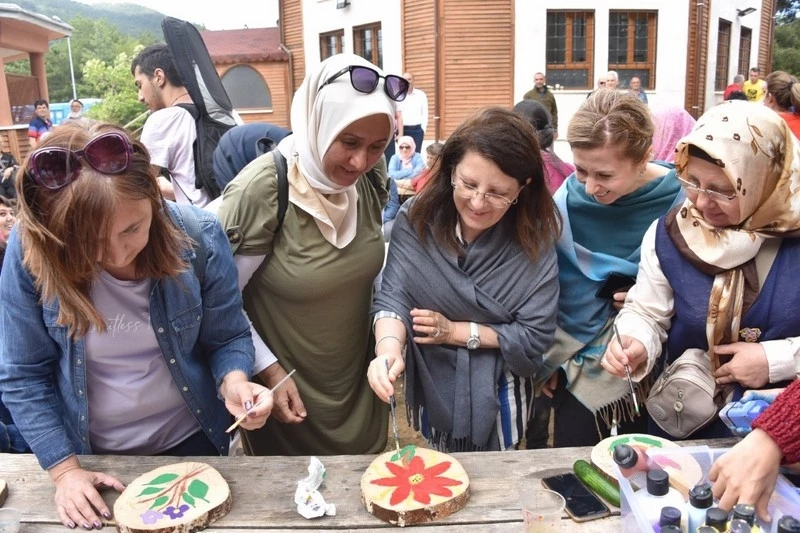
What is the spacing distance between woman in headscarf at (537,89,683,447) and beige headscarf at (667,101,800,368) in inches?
12.6

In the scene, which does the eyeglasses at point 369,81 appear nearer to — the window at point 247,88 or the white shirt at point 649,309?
the white shirt at point 649,309

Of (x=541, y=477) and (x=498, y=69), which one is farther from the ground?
(x=498, y=69)

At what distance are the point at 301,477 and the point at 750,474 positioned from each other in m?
1.03

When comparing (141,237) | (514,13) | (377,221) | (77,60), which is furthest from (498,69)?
(77,60)

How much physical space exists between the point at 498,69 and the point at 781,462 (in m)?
12.5

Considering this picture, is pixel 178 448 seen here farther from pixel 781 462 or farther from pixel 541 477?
pixel 781 462

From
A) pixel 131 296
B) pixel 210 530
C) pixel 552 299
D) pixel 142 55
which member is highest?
pixel 142 55

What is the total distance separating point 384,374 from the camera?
1721 mm

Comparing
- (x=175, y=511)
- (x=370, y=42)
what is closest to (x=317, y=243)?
(x=175, y=511)

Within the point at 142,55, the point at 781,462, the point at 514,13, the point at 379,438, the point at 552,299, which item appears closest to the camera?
the point at 781,462

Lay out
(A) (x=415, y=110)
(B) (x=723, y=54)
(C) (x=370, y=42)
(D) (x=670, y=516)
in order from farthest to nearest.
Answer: (B) (x=723, y=54)
(C) (x=370, y=42)
(A) (x=415, y=110)
(D) (x=670, y=516)

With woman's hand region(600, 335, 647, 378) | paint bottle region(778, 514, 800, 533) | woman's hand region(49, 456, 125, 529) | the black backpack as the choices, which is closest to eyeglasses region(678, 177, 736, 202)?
woman's hand region(600, 335, 647, 378)

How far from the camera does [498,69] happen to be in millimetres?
12898

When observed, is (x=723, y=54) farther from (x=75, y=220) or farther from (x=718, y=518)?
(x=75, y=220)
